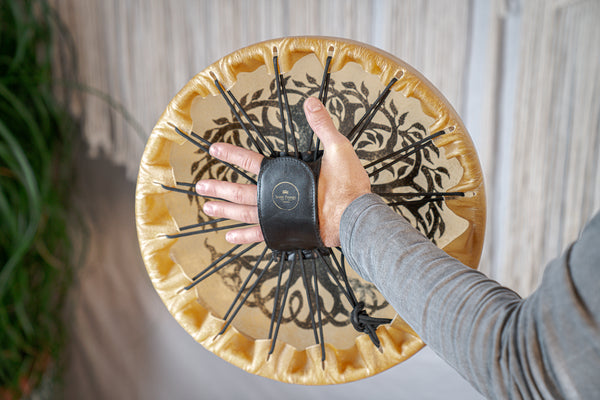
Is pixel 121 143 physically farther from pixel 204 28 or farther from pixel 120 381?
pixel 120 381

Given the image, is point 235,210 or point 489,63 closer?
point 235,210

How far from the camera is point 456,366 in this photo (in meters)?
0.38

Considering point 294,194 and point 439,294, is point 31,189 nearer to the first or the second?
point 294,194

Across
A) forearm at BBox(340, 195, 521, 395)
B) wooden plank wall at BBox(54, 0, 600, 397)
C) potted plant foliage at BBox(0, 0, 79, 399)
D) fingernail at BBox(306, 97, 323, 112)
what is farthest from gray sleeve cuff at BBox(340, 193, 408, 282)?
potted plant foliage at BBox(0, 0, 79, 399)

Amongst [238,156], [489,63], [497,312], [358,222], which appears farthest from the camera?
[489,63]

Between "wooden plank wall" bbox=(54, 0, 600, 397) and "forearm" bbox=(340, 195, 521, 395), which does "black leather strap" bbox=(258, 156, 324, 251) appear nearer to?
"forearm" bbox=(340, 195, 521, 395)

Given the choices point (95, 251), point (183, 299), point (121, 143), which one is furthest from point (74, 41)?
point (183, 299)

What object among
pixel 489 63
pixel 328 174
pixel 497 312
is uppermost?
pixel 489 63

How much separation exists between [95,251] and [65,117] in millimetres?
544

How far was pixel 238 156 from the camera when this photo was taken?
62 centimetres

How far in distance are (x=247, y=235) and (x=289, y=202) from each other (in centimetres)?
12

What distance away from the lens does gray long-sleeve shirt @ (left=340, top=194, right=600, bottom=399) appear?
302 mm

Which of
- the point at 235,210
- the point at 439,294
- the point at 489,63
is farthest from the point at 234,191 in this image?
the point at 489,63

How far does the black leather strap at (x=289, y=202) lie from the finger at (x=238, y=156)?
3 centimetres
